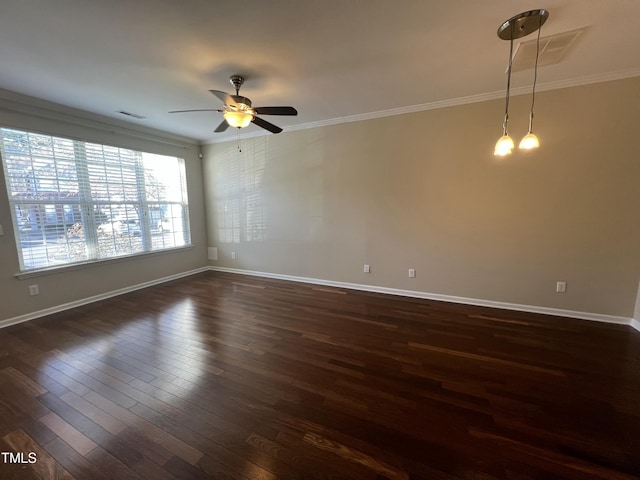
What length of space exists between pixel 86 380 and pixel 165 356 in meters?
0.55

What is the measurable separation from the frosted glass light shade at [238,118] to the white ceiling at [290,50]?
0.42 metres

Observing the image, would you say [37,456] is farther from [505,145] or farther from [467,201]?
[467,201]

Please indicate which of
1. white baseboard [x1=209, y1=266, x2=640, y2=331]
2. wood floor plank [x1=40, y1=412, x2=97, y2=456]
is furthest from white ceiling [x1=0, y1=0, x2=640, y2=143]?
wood floor plank [x1=40, y1=412, x2=97, y2=456]

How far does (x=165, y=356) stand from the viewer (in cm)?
239

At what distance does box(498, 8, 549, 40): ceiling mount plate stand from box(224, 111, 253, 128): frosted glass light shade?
7.15 feet

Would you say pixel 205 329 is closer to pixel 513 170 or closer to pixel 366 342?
pixel 366 342

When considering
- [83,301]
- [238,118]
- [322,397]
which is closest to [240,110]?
[238,118]

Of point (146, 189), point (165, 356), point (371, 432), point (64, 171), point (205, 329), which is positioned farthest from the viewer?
point (146, 189)

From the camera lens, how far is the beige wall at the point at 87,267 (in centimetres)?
297

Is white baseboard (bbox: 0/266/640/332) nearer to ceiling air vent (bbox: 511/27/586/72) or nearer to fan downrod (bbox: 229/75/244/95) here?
ceiling air vent (bbox: 511/27/586/72)

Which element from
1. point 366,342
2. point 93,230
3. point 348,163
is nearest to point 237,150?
point 348,163

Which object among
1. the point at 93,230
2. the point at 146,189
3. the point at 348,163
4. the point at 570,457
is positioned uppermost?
the point at 348,163

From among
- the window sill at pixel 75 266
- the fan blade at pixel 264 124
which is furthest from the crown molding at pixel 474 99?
the window sill at pixel 75 266

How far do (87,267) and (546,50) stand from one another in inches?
229
